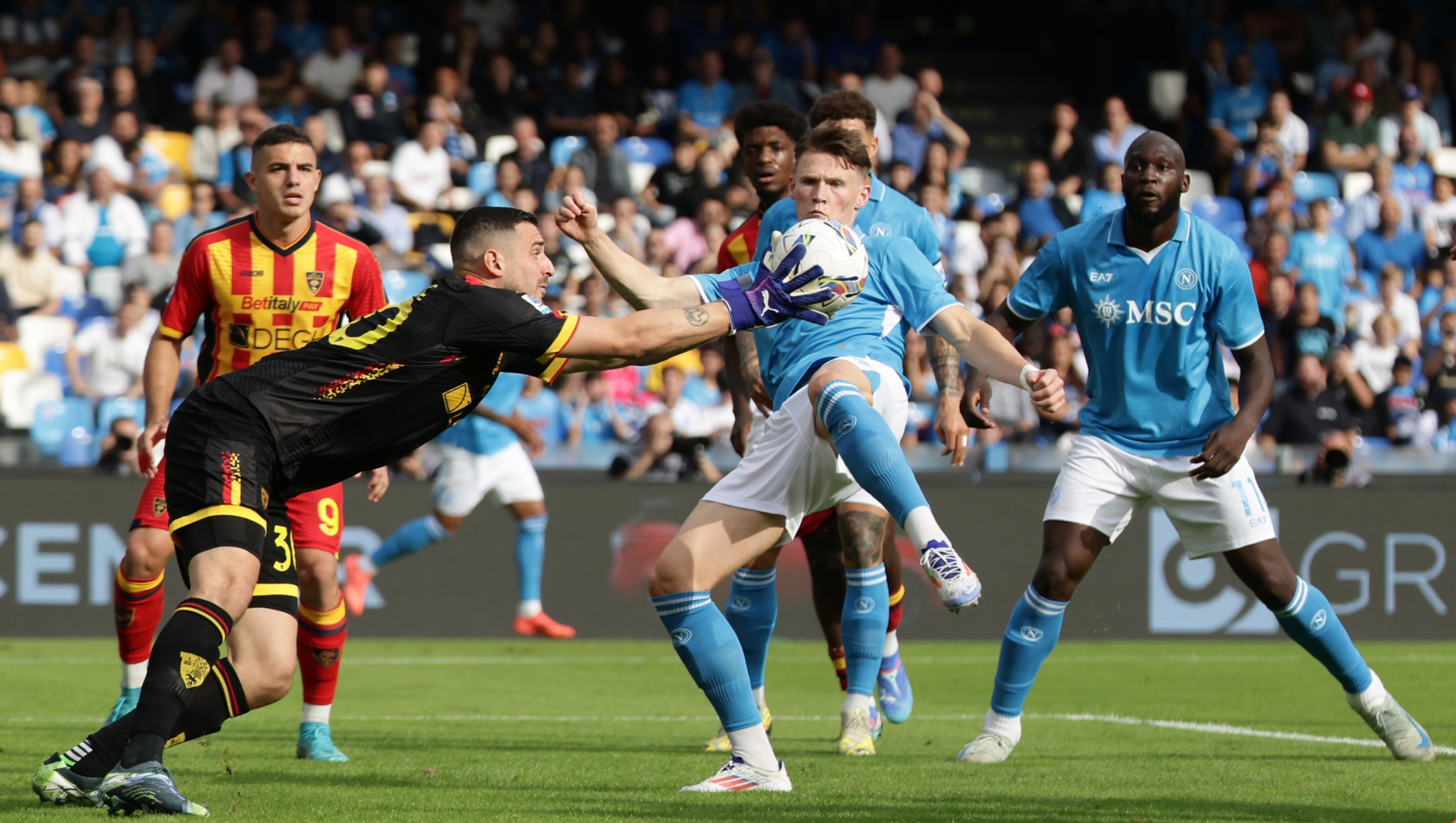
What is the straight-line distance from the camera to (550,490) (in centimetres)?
1330

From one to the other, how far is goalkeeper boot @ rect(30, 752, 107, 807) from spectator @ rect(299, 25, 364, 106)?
14833mm

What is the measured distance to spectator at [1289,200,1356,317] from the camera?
17.6 m

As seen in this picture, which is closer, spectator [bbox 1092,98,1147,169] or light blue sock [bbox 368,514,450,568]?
light blue sock [bbox 368,514,450,568]

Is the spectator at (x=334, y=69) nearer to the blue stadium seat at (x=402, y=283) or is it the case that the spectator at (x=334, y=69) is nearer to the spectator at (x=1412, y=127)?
the blue stadium seat at (x=402, y=283)

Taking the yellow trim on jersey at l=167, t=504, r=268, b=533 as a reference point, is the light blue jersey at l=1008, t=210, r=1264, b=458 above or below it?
above

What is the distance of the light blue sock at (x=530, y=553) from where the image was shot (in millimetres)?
12641

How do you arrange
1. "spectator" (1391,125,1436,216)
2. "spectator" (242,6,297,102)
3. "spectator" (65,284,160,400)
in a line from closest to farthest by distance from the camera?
"spectator" (65,284,160,400) → "spectator" (242,6,297,102) → "spectator" (1391,125,1436,216)

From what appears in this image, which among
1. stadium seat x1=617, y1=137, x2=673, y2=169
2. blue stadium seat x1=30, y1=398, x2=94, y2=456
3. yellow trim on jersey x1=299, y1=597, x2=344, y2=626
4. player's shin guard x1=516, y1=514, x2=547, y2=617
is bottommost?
player's shin guard x1=516, y1=514, x2=547, y2=617

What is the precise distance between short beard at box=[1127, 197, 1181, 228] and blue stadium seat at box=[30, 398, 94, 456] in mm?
10391

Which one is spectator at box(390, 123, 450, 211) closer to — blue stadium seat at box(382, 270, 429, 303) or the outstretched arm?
blue stadium seat at box(382, 270, 429, 303)

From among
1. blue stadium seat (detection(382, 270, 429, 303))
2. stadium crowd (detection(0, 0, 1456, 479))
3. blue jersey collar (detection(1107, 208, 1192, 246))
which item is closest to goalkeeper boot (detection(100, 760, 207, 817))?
blue jersey collar (detection(1107, 208, 1192, 246))

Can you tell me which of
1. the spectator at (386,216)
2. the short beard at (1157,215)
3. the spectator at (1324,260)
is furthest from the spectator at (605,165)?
the short beard at (1157,215)

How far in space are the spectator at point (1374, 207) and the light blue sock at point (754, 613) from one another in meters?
14.0

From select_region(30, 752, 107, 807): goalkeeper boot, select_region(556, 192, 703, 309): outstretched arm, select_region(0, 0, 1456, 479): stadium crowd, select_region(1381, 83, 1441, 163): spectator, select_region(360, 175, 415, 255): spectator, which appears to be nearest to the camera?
select_region(30, 752, 107, 807): goalkeeper boot
